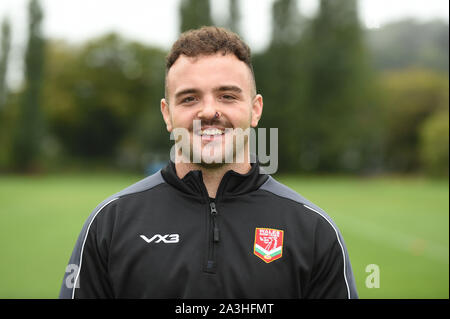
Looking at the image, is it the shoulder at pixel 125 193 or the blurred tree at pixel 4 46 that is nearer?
the shoulder at pixel 125 193

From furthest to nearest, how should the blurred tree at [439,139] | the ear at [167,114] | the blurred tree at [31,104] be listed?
the blurred tree at [31,104], the blurred tree at [439,139], the ear at [167,114]

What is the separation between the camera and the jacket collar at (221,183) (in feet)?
6.76

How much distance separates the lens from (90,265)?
6.41 ft

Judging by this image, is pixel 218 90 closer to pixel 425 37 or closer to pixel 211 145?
pixel 211 145

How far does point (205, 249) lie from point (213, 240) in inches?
2.0

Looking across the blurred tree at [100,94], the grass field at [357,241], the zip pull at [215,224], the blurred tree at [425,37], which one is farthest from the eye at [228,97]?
the blurred tree at [100,94]

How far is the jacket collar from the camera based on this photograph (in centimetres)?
206

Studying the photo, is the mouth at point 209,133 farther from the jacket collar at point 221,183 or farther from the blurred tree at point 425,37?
the blurred tree at point 425,37

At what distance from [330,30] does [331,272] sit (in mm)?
37525

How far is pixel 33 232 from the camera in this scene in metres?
11.0

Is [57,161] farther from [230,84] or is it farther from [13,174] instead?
[230,84]

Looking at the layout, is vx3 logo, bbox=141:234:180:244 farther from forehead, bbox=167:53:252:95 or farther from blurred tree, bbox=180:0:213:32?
blurred tree, bbox=180:0:213:32

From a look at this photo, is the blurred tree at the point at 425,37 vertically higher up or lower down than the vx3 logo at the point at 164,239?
higher up
